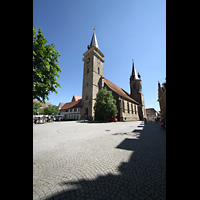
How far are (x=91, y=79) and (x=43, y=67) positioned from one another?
83.0ft

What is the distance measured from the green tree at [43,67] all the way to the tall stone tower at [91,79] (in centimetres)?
2154

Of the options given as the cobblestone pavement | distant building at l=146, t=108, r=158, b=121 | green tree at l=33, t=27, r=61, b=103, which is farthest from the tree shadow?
distant building at l=146, t=108, r=158, b=121

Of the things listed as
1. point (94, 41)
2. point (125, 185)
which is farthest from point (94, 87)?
point (125, 185)

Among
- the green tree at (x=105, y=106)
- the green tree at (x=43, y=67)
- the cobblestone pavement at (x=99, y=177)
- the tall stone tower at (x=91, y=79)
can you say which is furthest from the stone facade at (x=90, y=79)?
the cobblestone pavement at (x=99, y=177)

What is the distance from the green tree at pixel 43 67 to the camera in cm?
440

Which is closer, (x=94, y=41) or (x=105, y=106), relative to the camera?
(x=105, y=106)

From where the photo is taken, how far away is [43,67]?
4.56m

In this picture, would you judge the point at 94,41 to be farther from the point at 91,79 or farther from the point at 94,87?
the point at 94,87

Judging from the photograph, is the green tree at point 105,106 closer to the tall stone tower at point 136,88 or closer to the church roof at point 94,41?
the church roof at point 94,41
